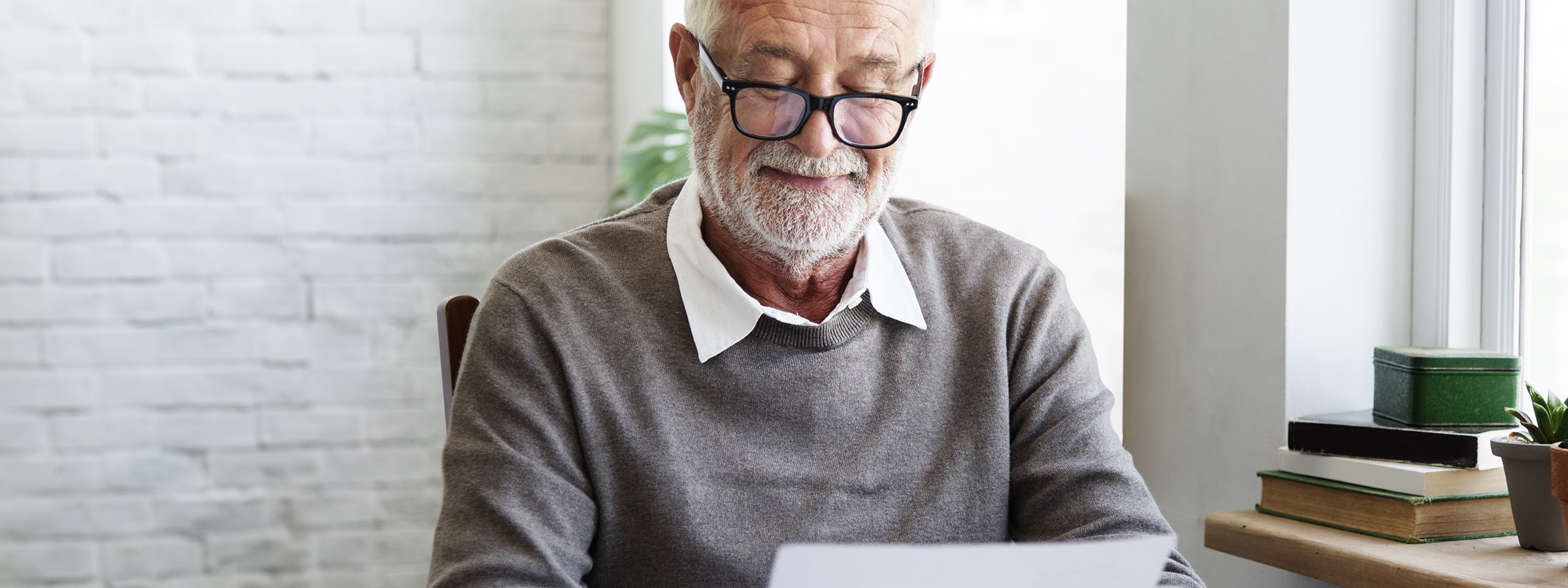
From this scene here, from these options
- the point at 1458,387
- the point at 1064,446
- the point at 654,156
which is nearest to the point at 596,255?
the point at 1064,446

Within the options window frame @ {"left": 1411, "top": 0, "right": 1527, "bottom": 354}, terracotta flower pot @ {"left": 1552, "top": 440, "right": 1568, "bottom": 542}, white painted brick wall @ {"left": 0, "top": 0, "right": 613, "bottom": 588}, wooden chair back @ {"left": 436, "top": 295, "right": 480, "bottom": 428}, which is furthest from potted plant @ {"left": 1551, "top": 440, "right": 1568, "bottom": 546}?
white painted brick wall @ {"left": 0, "top": 0, "right": 613, "bottom": 588}

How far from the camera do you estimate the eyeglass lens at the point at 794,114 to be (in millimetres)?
1080

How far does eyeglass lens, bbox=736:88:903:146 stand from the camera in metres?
1.08

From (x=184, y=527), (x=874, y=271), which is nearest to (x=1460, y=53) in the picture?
(x=874, y=271)

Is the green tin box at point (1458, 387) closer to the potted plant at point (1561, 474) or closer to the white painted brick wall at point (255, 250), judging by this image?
the potted plant at point (1561, 474)

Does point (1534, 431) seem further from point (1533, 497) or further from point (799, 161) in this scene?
point (799, 161)

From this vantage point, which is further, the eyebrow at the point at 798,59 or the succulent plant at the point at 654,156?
the succulent plant at the point at 654,156

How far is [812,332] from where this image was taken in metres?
1.14

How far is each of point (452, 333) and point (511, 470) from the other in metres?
0.25

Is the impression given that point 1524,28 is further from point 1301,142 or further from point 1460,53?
point 1301,142

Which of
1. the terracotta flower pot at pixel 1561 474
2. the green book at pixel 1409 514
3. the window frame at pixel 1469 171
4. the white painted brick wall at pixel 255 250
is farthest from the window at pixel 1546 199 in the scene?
the white painted brick wall at pixel 255 250

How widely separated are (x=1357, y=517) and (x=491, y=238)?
1.54 meters

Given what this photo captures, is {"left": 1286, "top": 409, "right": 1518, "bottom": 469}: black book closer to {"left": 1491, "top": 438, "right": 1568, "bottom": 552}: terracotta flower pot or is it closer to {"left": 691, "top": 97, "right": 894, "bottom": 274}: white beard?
{"left": 1491, "top": 438, "right": 1568, "bottom": 552}: terracotta flower pot

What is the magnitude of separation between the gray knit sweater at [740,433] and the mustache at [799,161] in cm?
14
